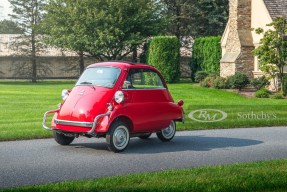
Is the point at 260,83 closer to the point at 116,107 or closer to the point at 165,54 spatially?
the point at 165,54

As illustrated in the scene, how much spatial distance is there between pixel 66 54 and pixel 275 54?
32552mm

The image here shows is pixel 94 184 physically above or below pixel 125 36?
below

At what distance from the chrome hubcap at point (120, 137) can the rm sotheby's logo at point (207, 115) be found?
5.66m

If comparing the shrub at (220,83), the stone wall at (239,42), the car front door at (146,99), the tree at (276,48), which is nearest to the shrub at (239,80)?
the shrub at (220,83)

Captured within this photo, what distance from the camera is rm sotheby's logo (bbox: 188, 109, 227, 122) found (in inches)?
643

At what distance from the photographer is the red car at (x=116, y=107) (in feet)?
34.6

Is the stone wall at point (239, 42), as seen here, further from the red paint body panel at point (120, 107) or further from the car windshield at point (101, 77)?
the car windshield at point (101, 77)

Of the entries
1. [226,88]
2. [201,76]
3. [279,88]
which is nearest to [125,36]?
[201,76]

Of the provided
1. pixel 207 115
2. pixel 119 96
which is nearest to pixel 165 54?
pixel 207 115

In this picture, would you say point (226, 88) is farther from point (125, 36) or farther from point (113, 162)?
point (113, 162)

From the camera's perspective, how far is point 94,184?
7316 mm

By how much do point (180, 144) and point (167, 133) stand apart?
61 centimetres

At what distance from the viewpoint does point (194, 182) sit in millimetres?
7469

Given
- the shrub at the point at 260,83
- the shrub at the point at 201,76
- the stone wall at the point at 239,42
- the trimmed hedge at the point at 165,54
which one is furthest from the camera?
the trimmed hedge at the point at 165,54
